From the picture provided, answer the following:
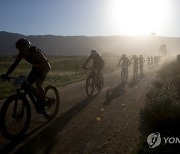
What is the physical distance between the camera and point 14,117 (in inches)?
311

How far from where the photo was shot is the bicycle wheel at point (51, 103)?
957 cm

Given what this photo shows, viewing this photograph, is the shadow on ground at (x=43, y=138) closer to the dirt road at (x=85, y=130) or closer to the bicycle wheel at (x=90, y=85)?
the dirt road at (x=85, y=130)

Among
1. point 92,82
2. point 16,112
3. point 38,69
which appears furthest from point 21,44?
point 92,82

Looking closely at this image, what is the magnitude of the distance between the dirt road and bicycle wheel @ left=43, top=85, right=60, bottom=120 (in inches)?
9.0

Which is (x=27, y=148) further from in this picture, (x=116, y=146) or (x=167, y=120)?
(x=167, y=120)

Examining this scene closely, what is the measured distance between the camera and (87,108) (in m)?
11.7

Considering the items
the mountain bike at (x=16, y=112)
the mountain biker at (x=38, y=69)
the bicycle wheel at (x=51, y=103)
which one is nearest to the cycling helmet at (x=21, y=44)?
the mountain biker at (x=38, y=69)

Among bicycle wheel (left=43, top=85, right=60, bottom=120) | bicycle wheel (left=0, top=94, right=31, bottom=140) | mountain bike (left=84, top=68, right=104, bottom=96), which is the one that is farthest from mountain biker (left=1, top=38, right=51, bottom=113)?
mountain bike (left=84, top=68, right=104, bottom=96)

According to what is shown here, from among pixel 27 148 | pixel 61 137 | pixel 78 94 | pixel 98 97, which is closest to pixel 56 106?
pixel 61 137

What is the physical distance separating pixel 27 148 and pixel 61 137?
113 cm

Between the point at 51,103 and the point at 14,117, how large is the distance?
1953 millimetres

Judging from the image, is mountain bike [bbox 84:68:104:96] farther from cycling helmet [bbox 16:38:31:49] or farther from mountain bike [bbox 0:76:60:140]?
cycling helmet [bbox 16:38:31:49]

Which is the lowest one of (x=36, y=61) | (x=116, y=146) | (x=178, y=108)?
(x=116, y=146)

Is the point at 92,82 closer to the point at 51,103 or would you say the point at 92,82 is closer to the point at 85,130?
the point at 51,103
